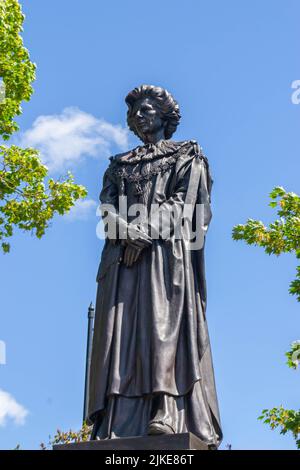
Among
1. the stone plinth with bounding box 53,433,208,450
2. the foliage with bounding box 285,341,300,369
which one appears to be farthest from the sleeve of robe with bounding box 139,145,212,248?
the foliage with bounding box 285,341,300,369

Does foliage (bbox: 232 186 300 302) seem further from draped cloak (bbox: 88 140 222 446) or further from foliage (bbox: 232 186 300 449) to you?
draped cloak (bbox: 88 140 222 446)

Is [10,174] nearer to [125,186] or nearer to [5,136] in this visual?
[5,136]

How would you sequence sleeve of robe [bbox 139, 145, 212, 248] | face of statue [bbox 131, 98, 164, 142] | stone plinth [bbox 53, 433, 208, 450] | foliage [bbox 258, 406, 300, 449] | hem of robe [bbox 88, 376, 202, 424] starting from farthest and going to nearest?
foliage [bbox 258, 406, 300, 449] → face of statue [bbox 131, 98, 164, 142] → sleeve of robe [bbox 139, 145, 212, 248] → hem of robe [bbox 88, 376, 202, 424] → stone plinth [bbox 53, 433, 208, 450]

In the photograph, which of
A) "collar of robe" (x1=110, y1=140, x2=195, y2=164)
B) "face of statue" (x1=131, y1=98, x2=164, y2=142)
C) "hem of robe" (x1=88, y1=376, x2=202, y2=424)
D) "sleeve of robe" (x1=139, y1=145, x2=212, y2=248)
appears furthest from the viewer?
"face of statue" (x1=131, y1=98, x2=164, y2=142)

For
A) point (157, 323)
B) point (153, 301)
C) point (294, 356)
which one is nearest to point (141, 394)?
point (157, 323)

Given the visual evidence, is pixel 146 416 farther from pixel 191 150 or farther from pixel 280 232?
pixel 280 232

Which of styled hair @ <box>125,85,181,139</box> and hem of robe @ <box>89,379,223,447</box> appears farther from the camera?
styled hair @ <box>125,85,181,139</box>

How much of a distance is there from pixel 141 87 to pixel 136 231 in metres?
1.72

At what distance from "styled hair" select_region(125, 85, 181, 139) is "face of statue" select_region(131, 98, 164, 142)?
0.05 metres

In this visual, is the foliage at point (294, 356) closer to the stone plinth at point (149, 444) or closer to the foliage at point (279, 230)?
the foliage at point (279, 230)

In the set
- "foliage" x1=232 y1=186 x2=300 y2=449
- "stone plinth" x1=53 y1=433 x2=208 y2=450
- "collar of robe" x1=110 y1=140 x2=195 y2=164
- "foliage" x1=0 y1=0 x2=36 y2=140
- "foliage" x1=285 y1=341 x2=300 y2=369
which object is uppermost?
"foliage" x1=0 y1=0 x2=36 y2=140

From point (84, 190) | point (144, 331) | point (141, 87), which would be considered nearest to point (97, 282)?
point (144, 331)

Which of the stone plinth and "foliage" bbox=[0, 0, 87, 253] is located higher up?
"foliage" bbox=[0, 0, 87, 253]

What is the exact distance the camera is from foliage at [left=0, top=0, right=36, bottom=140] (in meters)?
17.0
